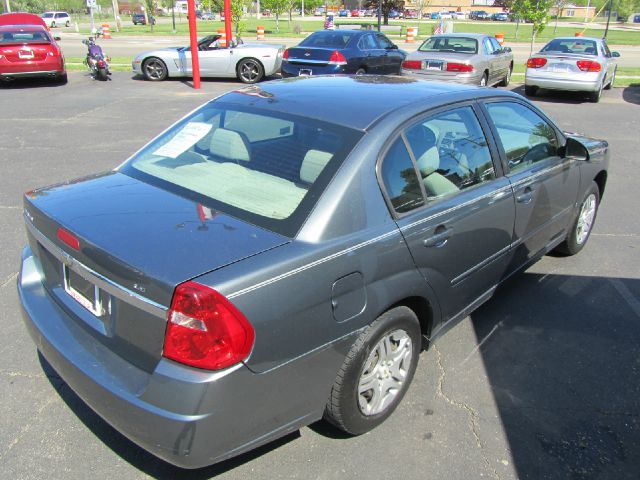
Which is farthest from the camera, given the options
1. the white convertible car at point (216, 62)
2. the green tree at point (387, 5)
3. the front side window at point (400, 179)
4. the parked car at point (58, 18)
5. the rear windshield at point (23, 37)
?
the green tree at point (387, 5)

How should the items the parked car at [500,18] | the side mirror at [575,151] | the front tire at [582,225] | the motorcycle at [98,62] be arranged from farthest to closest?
1. the parked car at [500,18]
2. the motorcycle at [98,62]
3. the front tire at [582,225]
4. the side mirror at [575,151]

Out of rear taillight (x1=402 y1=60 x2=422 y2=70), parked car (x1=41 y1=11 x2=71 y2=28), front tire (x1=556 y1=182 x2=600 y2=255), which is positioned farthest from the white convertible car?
parked car (x1=41 y1=11 x2=71 y2=28)

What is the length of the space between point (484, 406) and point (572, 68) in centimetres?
1238

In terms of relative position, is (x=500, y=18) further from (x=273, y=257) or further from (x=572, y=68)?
(x=273, y=257)

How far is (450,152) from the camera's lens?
328 cm

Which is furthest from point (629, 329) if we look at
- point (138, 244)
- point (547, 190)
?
point (138, 244)

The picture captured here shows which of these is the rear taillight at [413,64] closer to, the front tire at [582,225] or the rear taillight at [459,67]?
the rear taillight at [459,67]

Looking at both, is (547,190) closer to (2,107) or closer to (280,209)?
(280,209)

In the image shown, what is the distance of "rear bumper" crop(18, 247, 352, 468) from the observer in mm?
2039

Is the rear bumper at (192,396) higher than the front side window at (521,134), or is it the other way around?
the front side window at (521,134)

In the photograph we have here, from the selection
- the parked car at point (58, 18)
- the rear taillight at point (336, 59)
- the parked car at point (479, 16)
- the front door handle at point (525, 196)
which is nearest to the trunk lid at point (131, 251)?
the front door handle at point (525, 196)

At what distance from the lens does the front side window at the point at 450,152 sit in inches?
119

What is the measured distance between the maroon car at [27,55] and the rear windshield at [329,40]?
6.30 metres

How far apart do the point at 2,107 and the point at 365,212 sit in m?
11.5
